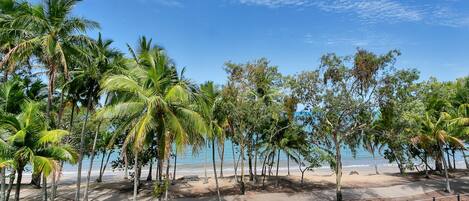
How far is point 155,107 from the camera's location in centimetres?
1507

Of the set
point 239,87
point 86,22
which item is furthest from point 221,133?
point 86,22

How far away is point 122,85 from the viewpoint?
14.7 m

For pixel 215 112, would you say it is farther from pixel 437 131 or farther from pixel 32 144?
pixel 437 131

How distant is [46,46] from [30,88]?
4.91 m

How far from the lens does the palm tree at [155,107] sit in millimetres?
14703

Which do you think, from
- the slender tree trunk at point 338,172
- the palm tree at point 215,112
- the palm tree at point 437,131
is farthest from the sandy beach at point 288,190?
the palm tree at point 215,112

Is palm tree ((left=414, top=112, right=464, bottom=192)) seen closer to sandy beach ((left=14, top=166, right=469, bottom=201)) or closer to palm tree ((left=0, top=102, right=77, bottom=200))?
sandy beach ((left=14, top=166, right=469, bottom=201))

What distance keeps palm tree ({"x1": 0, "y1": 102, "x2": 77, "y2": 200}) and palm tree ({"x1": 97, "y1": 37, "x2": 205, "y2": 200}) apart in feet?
8.65

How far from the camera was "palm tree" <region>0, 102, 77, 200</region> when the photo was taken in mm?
11656

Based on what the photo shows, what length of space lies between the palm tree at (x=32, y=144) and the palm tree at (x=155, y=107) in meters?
2.64

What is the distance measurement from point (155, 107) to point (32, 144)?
14.9ft

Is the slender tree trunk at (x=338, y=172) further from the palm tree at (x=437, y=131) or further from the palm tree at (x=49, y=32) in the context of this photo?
the palm tree at (x=49, y=32)

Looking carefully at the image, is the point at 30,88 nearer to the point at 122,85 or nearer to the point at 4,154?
the point at 122,85

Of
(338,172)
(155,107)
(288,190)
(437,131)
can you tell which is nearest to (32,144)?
(155,107)
